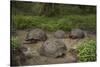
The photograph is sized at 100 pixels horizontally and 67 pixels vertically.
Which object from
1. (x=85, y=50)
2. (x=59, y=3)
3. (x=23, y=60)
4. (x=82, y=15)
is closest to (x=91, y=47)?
(x=85, y=50)

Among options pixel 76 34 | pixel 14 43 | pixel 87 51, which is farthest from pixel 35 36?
pixel 87 51

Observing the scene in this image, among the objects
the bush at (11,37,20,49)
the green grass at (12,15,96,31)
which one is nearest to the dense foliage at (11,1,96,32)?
the green grass at (12,15,96,31)

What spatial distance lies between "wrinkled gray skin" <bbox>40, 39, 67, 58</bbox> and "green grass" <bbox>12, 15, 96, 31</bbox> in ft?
0.56

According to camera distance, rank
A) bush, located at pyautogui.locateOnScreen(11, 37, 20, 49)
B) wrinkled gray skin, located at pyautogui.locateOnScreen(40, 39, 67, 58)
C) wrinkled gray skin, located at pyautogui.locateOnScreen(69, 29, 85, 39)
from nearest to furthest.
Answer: bush, located at pyautogui.locateOnScreen(11, 37, 20, 49) < wrinkled gray skin, located at pyautogui.locateOnScreen(40, 39, 67, 58) < wrinkled gray skin, located at pyautogui.locateOnScreen(69, 29, 85, 39)

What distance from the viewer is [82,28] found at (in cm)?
255

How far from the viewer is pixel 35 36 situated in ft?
7.70

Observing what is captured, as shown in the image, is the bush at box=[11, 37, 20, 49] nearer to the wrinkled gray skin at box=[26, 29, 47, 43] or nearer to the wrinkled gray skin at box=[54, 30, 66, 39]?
the wrinkled gray skin at box=[26, 29, 47, 43]

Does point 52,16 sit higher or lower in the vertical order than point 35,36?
higher

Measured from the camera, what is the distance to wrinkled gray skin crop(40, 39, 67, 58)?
237 centimetres

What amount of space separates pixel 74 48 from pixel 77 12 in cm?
49

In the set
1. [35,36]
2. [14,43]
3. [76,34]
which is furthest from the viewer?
[76,34]

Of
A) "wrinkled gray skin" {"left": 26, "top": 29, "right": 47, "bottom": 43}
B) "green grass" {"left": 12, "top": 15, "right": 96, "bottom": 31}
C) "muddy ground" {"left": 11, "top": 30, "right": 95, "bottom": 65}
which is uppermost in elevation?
"green grass" {"left": 12, "top": 15, "right": 96, "bottom": 31}

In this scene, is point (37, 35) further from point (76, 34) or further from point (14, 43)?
point (76, 34)

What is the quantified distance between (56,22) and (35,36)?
33 cm
